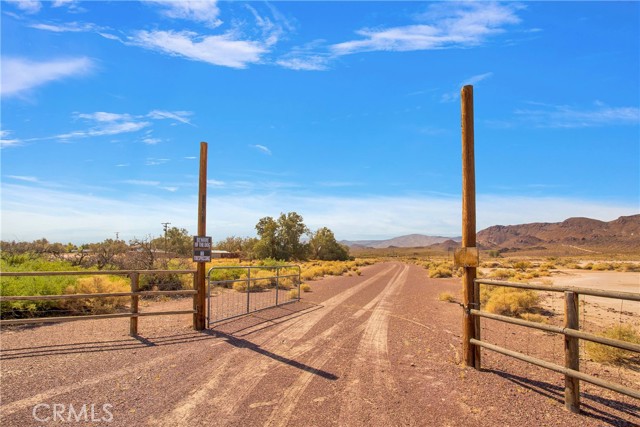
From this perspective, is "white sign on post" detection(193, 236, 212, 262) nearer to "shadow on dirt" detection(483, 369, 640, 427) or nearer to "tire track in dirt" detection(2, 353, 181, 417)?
"tire track in dirt" detection(2, 353, 181, 417)

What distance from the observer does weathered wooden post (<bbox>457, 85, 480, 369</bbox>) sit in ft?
22.4

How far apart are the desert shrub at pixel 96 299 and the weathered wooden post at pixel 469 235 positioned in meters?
10.1

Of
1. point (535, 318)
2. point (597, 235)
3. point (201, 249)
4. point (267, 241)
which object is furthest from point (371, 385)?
point (597, 235)

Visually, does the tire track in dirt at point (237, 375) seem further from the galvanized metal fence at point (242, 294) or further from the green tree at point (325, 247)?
the green tree at point (325, 247)

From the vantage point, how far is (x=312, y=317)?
38.7ft

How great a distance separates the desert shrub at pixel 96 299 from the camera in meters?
11.6

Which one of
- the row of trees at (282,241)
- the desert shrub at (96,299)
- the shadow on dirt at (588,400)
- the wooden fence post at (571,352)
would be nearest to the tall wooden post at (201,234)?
the desert shrub at (96,299)

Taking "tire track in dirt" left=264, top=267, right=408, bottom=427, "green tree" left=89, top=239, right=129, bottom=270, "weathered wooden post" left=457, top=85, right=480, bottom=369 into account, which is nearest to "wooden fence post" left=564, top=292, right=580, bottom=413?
"weathered wooden post" left=457, top=85, right=480, bottom=369

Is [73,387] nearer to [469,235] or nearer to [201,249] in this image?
[201,249]

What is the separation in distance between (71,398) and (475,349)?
6189mm

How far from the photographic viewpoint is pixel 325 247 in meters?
75.4

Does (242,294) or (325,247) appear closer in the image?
(242,294)

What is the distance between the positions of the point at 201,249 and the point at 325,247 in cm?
6609

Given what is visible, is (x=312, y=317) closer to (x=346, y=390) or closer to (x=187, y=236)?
(x=346, y=390)
